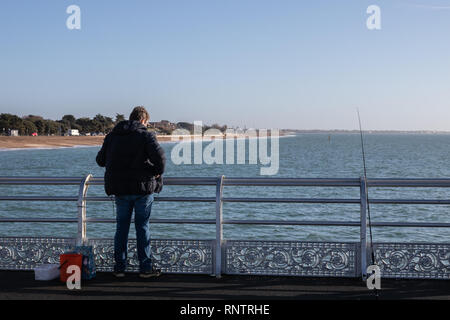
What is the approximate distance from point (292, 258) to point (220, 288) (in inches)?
38.9

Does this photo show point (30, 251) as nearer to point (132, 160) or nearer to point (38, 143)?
point (132, 160)

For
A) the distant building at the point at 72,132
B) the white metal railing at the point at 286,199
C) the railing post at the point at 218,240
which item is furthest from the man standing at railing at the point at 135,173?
the distant building at the point at 72,132

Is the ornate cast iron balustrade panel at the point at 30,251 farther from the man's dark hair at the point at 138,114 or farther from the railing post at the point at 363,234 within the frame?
the railing post at the point at 363,234

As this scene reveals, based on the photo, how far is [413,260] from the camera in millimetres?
6352

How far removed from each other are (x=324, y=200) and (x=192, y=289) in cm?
186

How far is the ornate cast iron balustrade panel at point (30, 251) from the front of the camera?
22.3ft

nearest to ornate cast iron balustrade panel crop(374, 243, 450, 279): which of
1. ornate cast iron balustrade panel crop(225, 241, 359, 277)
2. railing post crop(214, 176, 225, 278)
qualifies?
ornate cast iron balustrade panel crop(225, 241, 359, 277)

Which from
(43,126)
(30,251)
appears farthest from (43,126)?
(30,251)

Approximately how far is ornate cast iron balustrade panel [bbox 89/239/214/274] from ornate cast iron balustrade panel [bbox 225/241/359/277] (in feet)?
0.90

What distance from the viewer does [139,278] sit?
6402mm

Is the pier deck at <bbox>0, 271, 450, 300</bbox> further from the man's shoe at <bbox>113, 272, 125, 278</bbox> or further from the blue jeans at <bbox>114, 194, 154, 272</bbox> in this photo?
the blue jeans at <bbox>114, 194, 154, 272</bbox>

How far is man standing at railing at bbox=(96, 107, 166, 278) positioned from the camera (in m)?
6.09

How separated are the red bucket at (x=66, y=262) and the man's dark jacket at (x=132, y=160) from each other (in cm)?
85
